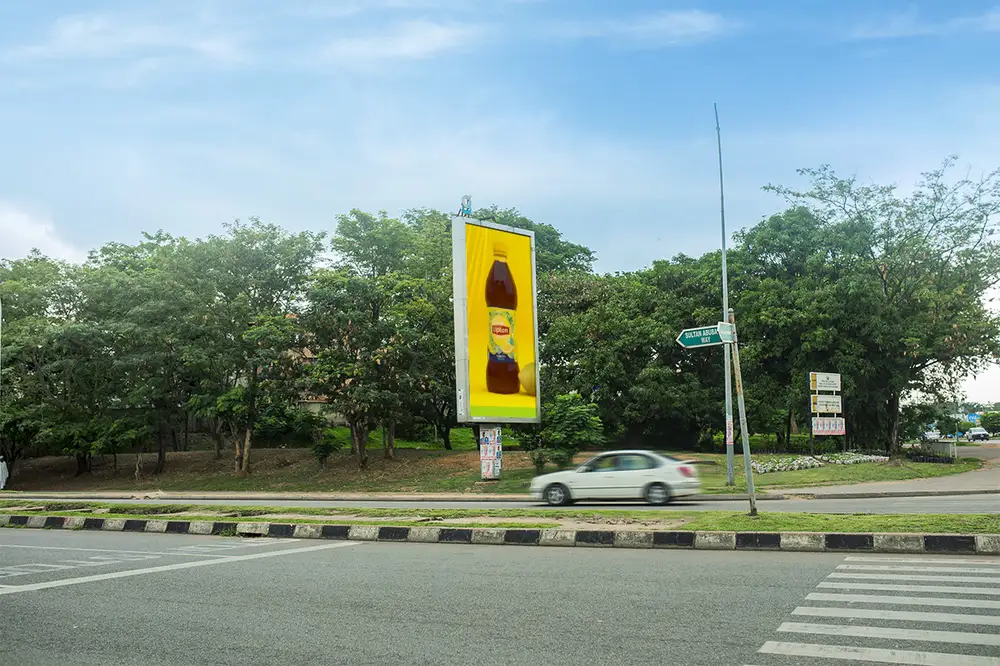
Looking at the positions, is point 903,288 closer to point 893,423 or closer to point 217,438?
point 893,423

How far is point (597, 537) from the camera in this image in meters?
11.5

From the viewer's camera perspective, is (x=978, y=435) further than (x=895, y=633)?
Yes

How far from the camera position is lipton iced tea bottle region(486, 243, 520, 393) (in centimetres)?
2755

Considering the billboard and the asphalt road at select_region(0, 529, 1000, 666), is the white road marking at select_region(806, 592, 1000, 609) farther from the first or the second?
the billboard

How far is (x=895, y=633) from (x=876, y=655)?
1.96 feet

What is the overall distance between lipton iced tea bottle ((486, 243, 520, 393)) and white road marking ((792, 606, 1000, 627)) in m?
21.0

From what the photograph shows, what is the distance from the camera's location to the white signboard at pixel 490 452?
2880 centimetres

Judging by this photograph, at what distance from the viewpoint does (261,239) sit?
36.0m

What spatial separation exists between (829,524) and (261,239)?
29516mm

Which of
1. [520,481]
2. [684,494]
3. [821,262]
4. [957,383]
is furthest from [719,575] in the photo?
[957,383]

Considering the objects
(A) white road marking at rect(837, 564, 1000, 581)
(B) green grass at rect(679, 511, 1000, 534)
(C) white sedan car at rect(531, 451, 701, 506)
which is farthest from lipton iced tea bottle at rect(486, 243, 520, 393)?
(A) white road marking at rect(837, 564, 1000, 581)

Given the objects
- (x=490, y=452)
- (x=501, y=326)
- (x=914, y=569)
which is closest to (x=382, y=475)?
(x=490, y=452)

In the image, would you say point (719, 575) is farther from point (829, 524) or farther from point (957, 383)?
point (957, 383)

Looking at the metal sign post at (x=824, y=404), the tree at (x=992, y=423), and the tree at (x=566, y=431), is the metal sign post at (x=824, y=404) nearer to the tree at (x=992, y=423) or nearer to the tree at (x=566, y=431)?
the tree at (x=566, y=431)
